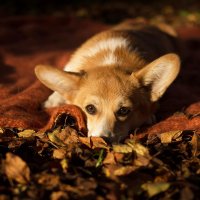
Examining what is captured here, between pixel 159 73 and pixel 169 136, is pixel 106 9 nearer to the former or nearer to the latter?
pixel 159 73

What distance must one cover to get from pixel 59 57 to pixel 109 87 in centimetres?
205

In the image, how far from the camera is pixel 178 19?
7945mm

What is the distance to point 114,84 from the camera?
9.97ft

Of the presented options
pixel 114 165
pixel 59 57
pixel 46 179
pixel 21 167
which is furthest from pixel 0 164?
pixel 59 57

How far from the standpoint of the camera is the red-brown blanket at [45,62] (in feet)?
10.3

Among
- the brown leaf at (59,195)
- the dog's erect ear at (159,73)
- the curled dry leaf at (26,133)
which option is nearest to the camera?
the brown leaf at (59,195)

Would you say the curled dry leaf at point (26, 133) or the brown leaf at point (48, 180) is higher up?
the brown leaf at point (48, 180)

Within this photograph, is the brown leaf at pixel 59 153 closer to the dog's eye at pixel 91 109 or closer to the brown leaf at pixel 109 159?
the brown leaf at pixel 109 159

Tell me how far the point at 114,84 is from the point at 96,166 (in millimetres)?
831

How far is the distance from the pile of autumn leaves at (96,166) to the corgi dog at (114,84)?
0.27 m

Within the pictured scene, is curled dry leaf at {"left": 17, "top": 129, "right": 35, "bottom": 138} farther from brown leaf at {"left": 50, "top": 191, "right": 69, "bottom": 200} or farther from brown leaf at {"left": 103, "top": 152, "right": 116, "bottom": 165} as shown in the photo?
brown leaf at {"left": 50, "top": 191, "right": 69, "bottom": 200}

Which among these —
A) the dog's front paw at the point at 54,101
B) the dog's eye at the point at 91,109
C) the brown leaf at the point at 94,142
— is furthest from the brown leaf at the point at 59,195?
the dog's front paw at the point at 54,101

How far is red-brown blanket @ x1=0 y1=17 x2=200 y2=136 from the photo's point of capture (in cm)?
314

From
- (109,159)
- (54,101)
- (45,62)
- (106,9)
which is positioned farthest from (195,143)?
(106,9)
